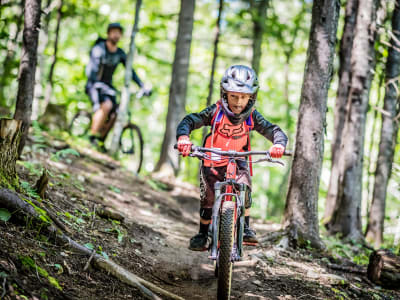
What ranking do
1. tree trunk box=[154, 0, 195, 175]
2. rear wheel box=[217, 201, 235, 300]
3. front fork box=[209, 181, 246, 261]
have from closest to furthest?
rear wheel box=[217, 201, 235, 300] → front fork box=[209, 181, 246, 261] → tree trunk box=[154, 0, 195, 175]

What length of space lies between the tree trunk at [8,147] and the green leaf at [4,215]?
17.3 inches

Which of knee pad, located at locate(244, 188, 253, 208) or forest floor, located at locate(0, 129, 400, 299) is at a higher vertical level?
knee pad, located at locate(244, 188, 253, 208)

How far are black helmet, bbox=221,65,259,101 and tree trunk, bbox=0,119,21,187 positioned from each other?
2317mm

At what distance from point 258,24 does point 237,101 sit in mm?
11993

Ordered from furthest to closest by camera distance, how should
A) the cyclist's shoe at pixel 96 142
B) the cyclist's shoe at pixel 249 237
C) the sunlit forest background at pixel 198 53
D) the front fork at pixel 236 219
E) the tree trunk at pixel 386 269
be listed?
1. the sunlit forest background at pixel 198 53
2. the cyclist's shoe at pixel 96 142
3. the tree trunk at pixel 386 269
4. the cyclist's shoe at pixel 249 237
5. the front fork at pixel 236 219

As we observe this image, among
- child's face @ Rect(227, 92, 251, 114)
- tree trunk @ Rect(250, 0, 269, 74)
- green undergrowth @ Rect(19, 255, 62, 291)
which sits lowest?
green undergrowth @ Rect(19, 255, 62, 291)

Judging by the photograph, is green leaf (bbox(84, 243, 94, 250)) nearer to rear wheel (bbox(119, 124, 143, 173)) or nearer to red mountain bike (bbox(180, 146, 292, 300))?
red mountain bike (bbox(180, 146, 292, 300))

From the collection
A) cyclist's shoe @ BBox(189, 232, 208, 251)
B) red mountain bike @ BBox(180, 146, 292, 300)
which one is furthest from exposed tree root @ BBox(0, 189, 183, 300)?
cyclist's shoe @ BBox(189, 232, 208, 251)

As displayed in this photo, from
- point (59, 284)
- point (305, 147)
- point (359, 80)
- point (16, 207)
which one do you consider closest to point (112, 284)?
point (59, 284)

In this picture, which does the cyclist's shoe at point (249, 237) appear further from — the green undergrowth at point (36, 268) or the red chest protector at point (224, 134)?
A: the green undergrowth at point (36, 268)

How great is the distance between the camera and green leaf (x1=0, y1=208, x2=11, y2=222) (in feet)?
12.1

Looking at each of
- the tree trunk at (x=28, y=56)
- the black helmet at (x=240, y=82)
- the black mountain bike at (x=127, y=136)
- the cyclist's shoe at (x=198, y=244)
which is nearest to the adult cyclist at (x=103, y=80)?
the black mountain bike at (x=127, y=136)

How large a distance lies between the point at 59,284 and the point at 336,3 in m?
6.35

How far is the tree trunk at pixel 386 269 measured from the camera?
6023 millimetres
